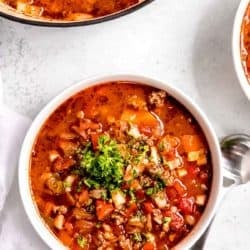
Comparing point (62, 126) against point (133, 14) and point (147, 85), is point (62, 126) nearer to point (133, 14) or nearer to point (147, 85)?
point (147, 85)

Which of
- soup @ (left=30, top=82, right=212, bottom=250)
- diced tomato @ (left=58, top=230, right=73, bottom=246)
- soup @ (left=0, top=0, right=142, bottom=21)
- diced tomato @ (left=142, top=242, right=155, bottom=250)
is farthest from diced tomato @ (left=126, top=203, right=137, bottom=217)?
soup @ (left=0, top=0, right=142, bottom=21)

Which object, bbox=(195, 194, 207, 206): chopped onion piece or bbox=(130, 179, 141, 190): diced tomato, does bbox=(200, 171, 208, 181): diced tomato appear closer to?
bbox=(195, 194, 207, 206): chopped onion piece

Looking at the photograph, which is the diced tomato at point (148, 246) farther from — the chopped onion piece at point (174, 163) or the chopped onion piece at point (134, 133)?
the chopped onion piece at point (134, 133)

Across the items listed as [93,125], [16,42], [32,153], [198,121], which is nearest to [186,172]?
[198,121]

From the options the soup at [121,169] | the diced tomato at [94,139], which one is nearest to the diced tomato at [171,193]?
the soup at [121,169]

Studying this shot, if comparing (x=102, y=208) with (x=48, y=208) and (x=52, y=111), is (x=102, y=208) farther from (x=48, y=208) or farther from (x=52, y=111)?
(x=52, y=111)

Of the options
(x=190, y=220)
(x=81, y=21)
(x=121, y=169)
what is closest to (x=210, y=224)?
(x=190, y=220)
